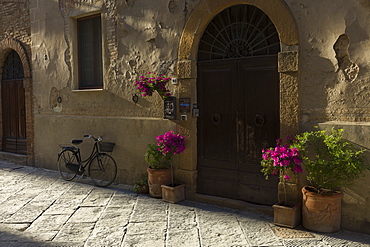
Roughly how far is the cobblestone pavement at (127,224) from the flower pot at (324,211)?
111 millimetres

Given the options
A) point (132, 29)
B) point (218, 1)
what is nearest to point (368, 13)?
point (218, 1)

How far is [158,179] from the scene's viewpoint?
6.11 metres

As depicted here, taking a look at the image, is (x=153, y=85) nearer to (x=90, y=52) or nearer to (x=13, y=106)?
(x=90, y=52)

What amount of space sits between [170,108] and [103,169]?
2.07 metres

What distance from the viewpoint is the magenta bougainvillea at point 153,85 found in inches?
241

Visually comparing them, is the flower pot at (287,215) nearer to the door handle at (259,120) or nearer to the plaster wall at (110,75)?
the door handle at (259,120)

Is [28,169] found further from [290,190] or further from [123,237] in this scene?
[290,190]

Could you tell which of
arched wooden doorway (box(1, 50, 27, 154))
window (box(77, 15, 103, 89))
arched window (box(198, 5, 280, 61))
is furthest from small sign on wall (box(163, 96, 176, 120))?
arched wooden doorway (box(1, 50, 27, 154))

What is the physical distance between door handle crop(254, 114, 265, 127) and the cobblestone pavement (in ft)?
4.18

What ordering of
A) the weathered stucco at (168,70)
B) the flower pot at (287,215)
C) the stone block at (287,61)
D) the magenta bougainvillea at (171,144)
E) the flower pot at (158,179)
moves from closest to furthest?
the weathered stucco at (168,70)
the flower pot at (287,215)
the stone block at (287,61)
the magenta bougainvillea at (171,144)
the flower pot at (158,179)

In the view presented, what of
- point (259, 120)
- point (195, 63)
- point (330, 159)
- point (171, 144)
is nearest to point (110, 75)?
point (195, 63)

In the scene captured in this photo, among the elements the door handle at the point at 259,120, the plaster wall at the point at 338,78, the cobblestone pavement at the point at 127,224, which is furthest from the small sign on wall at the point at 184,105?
the plaster wall at the point at 338,78

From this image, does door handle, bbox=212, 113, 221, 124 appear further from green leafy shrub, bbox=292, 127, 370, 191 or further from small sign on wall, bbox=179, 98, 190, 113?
green leafy shrub, bbox=292, 127, 370, 191

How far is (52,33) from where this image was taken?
8430 mm
